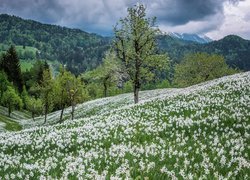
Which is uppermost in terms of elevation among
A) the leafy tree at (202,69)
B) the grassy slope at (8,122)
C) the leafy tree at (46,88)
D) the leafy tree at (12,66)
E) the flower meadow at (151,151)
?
the leafy tree at (12,66)

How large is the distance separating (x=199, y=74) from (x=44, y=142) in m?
82.8

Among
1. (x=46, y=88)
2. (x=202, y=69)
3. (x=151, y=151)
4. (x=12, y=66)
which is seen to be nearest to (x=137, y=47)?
(x=46, y=88)

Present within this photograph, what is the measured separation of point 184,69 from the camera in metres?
97.1

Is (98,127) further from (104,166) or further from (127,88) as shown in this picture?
(127,88)

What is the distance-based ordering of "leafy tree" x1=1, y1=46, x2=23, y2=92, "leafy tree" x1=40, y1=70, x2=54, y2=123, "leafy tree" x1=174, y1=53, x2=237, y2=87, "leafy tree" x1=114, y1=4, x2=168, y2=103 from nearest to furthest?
"leafy tree" x1=114, y1=4, x2=168, y2=103
"leafy tree" x1=40, y1=70, x2=54, y2=123
"leafy tree" x1=174, y1=53, x2=237, y2=87
"leafy tree" x1=1, y1=46, x2=23, y2=92

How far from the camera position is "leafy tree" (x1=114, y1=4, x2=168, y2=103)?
45969 millimetres

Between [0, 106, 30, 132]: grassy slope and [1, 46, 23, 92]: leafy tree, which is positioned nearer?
[0, 106, 30, 132]: grassy slope

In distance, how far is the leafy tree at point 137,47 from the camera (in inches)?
1810

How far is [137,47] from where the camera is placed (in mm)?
46406

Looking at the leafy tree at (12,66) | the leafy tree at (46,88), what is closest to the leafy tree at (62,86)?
the leafy tree at (46,88)

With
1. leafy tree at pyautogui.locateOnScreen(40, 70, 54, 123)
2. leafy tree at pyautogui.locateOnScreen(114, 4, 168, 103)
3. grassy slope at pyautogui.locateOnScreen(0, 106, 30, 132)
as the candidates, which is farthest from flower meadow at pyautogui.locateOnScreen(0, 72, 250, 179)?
grassy slope at pyautogui.locateOnScreen(0, 106, 30, 132)

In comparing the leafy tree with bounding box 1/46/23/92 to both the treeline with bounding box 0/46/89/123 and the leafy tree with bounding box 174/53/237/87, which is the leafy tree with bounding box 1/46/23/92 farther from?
the leafy tree with bounding box 174/53/237/87

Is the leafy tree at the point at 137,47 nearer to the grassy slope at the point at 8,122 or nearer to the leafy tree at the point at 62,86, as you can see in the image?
the leafy tree at the point at 62,86

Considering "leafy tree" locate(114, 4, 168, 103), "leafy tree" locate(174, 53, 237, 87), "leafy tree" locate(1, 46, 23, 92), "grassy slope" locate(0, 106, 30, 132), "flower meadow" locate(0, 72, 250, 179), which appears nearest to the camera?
"flower meadow" locate(0, 72, 250, 179)
